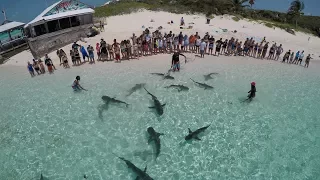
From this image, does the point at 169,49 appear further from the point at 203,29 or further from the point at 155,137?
the point at 155,137

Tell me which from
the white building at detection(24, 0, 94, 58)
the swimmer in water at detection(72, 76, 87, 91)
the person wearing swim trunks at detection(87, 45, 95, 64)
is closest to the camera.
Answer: the swimmer in water at detection(72, 76, 87, 91)

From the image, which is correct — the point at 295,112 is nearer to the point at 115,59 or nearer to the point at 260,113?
the point at 260,113

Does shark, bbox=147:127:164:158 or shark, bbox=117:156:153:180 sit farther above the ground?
shark, bbox=147:127:164:158

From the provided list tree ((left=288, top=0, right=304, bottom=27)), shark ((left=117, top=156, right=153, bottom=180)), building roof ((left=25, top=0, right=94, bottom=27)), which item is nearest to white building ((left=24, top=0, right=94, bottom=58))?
building roof ((left=25, top=0, right=94, bottom=27))

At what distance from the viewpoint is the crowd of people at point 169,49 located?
2520 centimetres

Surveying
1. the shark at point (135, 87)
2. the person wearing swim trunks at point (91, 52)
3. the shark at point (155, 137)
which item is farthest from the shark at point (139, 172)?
the person wearing swim trunks at point (91, 52)

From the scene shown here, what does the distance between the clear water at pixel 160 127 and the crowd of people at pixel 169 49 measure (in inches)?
76.1

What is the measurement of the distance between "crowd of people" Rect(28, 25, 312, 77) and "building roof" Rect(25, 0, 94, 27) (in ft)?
13.7

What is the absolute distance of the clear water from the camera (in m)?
13.7

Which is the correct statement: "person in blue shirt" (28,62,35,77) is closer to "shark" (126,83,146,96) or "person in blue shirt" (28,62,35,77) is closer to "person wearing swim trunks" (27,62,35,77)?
"person wearing swim trunks" (27,62,35,77)

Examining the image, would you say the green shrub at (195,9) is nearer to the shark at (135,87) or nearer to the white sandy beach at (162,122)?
the white sandy beach at (162,122)

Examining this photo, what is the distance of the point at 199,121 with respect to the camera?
56.4 feet

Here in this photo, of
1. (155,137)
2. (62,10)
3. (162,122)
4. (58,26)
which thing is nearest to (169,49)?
(58,26)

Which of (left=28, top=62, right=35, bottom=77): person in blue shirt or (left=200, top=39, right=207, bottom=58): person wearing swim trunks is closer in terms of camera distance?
(left=28, top=62, right=35, bottom=77): person in blue shirt
